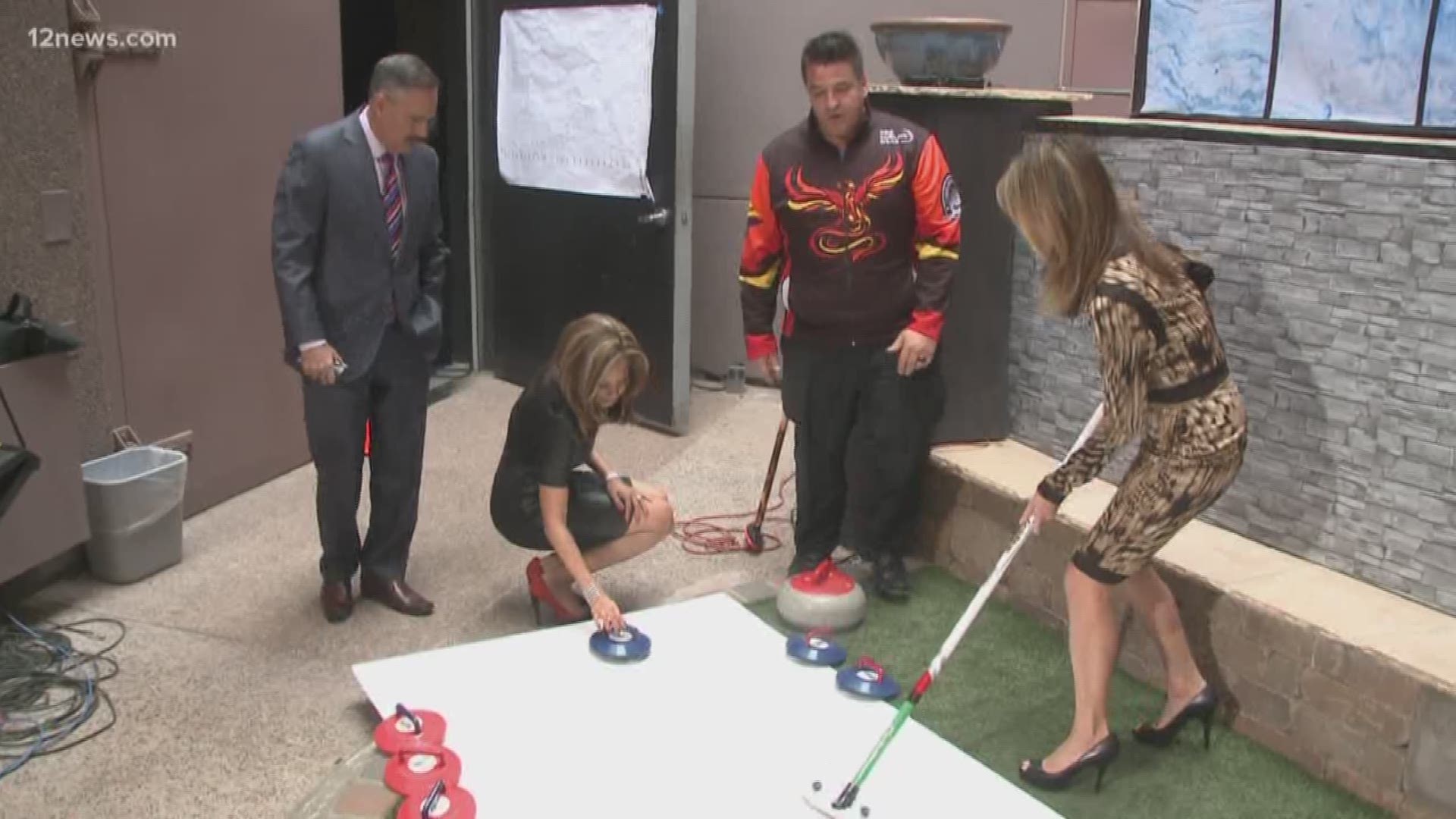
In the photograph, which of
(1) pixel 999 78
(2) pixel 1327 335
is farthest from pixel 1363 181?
(1) pixel 999 78

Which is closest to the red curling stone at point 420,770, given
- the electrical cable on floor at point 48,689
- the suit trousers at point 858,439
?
the electrical cable on floor at point 48,689

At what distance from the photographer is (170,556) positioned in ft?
11.5

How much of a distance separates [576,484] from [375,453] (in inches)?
20.6

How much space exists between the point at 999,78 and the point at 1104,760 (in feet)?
10.8

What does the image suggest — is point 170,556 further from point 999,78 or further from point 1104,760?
point 999,78

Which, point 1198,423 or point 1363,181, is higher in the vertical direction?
point 1363,181

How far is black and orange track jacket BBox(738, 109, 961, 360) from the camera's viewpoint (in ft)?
10.2

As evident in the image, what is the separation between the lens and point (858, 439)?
10.9 ft

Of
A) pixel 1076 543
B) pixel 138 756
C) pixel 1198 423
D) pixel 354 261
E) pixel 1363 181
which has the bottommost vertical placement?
pixel 138 756

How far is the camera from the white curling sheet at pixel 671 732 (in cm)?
237

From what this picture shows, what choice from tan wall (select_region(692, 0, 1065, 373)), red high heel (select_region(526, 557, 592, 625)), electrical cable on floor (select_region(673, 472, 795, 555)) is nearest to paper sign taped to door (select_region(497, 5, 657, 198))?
tan wall (select_region(692, 0, 1065, 373))

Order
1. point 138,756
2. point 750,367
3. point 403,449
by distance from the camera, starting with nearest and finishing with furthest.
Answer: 1. point 138,756
2. point 403,449
3. point 750,367

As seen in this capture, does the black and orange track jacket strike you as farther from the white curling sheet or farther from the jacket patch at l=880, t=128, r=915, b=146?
the white curling sheet

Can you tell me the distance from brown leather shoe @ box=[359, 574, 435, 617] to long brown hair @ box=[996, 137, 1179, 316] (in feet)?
5.75
